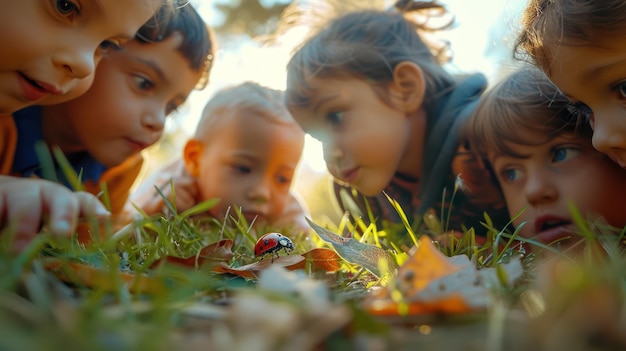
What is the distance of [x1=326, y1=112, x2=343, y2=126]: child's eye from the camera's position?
2400 millimetres

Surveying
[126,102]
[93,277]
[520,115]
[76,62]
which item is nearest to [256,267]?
[93,277]

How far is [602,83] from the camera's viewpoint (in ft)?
4.42

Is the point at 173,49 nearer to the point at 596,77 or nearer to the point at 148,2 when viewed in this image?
the point at 148,2

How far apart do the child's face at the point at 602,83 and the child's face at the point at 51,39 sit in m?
1.20

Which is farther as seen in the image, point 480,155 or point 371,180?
point 371,180

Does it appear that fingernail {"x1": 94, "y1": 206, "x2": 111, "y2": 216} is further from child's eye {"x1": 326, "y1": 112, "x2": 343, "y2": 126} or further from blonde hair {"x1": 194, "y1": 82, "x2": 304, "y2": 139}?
blonde hair {"x1": 194, "y1": 82, "x2": 304, "y2": 139}

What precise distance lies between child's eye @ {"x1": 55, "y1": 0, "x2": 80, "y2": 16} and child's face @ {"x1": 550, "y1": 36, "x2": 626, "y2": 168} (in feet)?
4.22

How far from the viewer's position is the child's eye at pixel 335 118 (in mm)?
2400

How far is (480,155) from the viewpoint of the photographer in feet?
6.74

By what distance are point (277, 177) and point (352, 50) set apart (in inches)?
32.2

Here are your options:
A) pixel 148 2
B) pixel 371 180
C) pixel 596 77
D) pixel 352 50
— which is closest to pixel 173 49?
pixel 148 2

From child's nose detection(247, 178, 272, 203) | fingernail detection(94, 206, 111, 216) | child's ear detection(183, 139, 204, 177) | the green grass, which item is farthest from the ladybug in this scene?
child's ear detection(183, 139, 204, 177)

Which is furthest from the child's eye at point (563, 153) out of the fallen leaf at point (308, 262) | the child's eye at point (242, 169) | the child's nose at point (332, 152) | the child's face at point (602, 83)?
the child's eye at point (242, 169)

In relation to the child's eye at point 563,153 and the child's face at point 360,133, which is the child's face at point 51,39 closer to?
the child's face at point 360,133
